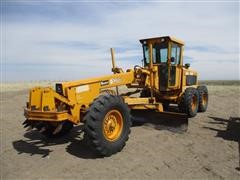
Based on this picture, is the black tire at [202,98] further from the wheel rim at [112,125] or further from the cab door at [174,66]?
the wheel rim at [112,125]

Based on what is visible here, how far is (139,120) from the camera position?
9.98m

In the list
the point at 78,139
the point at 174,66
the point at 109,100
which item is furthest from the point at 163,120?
the point at 109,100

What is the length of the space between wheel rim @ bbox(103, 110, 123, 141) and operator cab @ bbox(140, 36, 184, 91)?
3485mm

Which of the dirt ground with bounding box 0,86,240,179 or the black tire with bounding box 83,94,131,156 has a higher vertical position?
the black tire with bounding box 83,94,131,156

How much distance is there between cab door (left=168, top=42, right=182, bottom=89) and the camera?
10.6 m

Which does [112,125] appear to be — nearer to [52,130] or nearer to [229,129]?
[52,130]

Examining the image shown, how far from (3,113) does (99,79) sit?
7.18 meters

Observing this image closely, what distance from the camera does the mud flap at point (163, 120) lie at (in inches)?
360

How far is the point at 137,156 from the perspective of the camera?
22.5ft

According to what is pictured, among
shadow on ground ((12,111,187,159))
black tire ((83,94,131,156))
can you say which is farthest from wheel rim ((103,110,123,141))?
shadow on ground ((12,111,187,159))

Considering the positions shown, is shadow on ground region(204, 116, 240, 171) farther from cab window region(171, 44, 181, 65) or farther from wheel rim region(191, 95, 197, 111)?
cab window region(171, 44, 181, 65)

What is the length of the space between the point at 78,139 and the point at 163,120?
2775mm

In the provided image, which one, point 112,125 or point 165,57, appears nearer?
point 112,125

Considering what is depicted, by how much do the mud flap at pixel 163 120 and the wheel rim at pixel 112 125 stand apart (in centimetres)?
231
